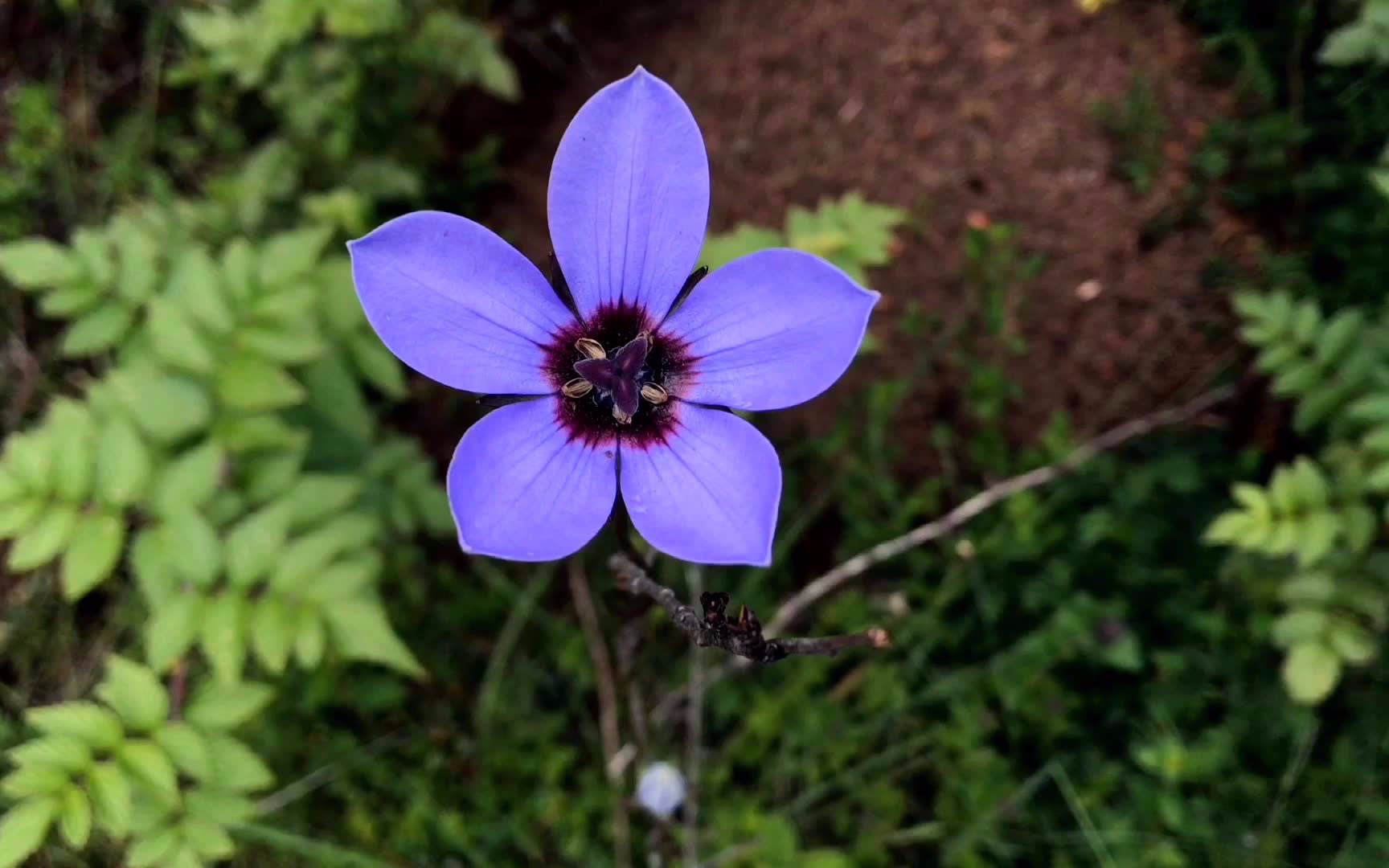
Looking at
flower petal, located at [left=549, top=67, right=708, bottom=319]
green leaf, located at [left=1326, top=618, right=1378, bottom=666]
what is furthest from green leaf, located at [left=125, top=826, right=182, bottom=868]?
green leaf, located at [left=1326, top=618, right=1378, bottom=666]

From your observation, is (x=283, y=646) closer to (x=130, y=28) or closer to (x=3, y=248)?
(x=3, y=248)

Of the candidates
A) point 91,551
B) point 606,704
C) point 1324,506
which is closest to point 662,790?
point 606,704

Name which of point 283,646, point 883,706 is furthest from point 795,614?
point 283,646

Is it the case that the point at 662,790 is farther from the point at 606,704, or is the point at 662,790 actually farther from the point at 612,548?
the point at 612,548

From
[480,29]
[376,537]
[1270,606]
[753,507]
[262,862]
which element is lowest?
[262,862]

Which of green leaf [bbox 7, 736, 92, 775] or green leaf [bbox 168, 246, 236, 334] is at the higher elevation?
green leaf [bbox 168, 246, 236, 334]

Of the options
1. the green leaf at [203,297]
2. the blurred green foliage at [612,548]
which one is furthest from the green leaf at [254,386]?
the green leaf at [203,297]

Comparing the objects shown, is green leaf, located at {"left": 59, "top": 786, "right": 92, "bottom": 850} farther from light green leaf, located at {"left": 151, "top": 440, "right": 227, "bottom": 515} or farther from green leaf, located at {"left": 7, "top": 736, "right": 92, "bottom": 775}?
light green leaf, located at {"left": 151, "top": 440, "right": 227, "bottom": 515}
